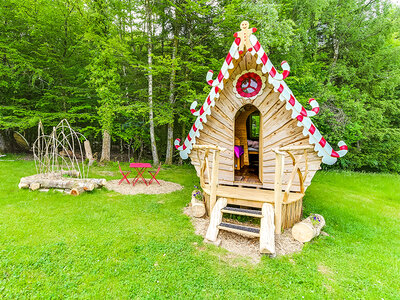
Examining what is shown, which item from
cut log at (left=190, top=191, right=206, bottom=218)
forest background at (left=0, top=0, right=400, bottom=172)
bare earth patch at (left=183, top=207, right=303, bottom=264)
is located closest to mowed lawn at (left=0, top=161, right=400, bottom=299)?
bare earth patch at (left=183, top=207, right=303, bottom=264)

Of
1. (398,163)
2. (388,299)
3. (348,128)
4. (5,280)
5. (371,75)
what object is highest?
(371,75)

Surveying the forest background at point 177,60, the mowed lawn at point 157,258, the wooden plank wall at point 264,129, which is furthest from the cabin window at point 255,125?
the mowed lawn at point 157,258

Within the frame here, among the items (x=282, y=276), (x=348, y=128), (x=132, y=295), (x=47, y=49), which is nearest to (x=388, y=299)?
(x=282, y=276)

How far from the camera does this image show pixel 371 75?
12148 millimetres

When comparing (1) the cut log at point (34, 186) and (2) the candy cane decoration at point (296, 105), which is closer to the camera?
(2) the candy cane decoration at point (296, 105)

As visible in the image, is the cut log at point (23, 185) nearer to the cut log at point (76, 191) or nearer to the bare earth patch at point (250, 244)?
the cut log at point (76, 191)

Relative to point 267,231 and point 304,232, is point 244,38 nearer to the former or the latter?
point 267,231

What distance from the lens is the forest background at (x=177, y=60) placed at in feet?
32.8

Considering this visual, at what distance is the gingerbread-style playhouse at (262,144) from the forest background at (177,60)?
4.15 meters

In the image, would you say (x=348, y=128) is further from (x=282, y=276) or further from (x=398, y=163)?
(x=282, y=276)

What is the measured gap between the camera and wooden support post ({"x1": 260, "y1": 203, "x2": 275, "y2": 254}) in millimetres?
3520

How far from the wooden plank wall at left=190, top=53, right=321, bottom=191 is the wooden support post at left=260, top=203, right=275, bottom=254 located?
1.13 meters

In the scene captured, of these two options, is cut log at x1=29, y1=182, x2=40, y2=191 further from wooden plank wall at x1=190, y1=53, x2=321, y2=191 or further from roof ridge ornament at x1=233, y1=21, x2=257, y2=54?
roof ridge ornament at x1=233, y1=21, x2=257, y2=54

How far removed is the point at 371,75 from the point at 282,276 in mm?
14407
